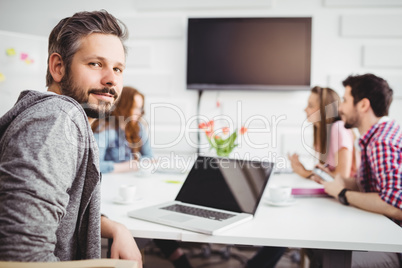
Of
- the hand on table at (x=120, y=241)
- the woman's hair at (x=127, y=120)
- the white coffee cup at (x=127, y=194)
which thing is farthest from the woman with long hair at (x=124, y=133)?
the hand on table at (x=120, y=241)

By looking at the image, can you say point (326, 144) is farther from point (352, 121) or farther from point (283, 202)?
point (283, 202)

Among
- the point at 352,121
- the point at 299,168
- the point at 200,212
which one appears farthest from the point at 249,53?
the point at 200,212

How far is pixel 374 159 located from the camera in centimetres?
145

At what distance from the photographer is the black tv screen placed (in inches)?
135

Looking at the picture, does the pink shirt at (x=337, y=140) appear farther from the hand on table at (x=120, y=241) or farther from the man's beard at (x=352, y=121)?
the hand on table at (x=120, y=241)

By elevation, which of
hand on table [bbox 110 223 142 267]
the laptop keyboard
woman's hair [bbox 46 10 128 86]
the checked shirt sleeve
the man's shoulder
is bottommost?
hand on table [bbox 110 223 142 267]

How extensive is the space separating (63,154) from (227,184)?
2.45 feet

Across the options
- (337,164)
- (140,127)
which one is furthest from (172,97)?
(337,164)

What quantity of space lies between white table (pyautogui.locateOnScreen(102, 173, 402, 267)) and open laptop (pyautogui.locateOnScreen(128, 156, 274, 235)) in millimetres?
49

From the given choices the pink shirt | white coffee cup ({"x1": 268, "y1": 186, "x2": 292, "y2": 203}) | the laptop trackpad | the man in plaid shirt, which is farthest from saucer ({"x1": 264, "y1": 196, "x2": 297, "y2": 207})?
the pink shirt

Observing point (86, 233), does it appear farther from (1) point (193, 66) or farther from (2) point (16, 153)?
(1) point (193, 66)

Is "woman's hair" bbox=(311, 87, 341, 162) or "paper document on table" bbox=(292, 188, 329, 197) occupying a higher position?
"woman's hair" bbox=(311, 87, 341, 162)

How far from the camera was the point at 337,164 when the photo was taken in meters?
2.23

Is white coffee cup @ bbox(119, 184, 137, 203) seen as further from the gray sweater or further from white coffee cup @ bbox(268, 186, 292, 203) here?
white coffee cup @ bbox(268, 186, 292, 203)
